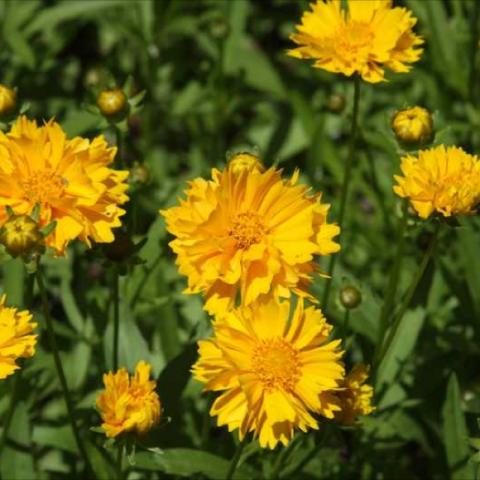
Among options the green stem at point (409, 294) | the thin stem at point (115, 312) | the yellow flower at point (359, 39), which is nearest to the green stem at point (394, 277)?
the green stem at point (409, 294)

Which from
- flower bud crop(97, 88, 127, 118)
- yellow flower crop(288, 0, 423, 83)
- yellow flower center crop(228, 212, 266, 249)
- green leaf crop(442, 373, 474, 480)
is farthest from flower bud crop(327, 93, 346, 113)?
yellow flower center crop(228, 212, 266, 249)

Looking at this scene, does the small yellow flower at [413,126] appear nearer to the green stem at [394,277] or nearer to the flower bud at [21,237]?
the green stem at [394,277]

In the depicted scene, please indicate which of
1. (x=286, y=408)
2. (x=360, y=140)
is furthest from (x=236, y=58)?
(x=286, y=408)

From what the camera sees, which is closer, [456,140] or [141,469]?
[141,469]

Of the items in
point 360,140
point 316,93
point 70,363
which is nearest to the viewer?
point 70,363

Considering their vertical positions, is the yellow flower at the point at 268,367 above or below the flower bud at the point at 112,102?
below

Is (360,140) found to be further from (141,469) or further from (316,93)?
(141,469)

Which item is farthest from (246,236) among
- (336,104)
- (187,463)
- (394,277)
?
(336,104)
